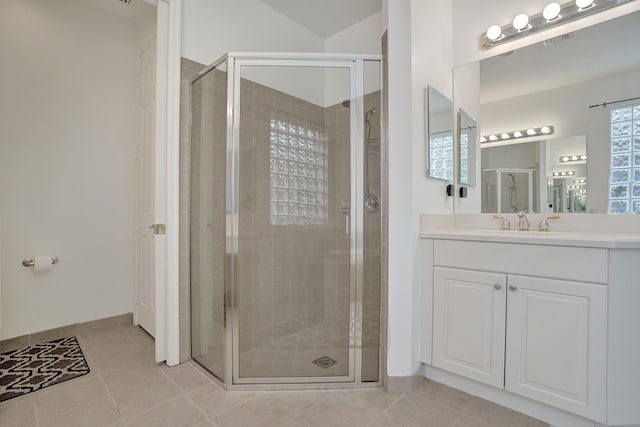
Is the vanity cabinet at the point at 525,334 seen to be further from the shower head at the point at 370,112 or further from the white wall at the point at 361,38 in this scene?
the white wall at the point at 361,38

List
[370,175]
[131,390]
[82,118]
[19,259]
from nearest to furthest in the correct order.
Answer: [131,390] → [370,175] → [19,259] → [82,118]

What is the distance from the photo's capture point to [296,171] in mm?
2025

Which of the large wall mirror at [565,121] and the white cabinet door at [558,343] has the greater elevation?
the large wall mirror at [565,121]

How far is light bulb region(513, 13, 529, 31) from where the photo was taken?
1.92 metres

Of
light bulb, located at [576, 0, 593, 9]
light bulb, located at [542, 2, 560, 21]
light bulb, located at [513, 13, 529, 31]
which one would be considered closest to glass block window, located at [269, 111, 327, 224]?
light bulb, located at [513, 13, 529, 31]

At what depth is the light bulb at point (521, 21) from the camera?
1.92m

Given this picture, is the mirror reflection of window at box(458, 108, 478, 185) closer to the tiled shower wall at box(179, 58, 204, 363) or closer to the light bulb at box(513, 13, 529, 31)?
the light bulb at box(513, 13, 529, 31)

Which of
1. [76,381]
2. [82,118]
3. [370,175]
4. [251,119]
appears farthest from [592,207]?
[82,118]

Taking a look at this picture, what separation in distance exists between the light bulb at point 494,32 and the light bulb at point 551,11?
0.83ft

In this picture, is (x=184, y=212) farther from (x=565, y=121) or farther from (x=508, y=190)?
(x=565, y=121)

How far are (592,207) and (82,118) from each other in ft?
12.3

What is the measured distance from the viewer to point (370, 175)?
1.79 m

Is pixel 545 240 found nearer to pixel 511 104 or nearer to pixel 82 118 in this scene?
pixel 511 104

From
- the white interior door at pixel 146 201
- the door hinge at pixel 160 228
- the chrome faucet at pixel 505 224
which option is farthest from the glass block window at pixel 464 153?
the white interior door at pixel 146 201
